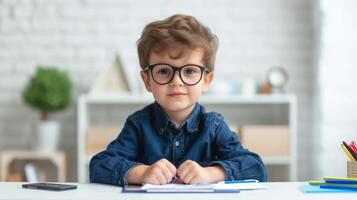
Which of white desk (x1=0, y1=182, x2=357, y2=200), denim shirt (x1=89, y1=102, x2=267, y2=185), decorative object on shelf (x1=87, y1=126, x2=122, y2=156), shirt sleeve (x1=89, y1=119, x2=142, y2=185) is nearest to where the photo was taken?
white desk (x1=0, y1=182, x2=357, y2=200)

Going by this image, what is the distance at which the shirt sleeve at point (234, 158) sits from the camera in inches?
60.7

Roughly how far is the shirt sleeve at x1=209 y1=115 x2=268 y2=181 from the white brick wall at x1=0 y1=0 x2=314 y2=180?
2.39 metres

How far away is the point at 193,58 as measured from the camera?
160 centimetres

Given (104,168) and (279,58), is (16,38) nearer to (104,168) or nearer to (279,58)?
(279,58)

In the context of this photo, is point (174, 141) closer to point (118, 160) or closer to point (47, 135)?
point (118, 160)

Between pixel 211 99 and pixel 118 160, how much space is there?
2.23 m

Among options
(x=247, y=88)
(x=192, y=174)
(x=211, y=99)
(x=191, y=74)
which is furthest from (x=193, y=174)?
(x=247, y=88)

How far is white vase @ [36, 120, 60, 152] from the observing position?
12.7 ft

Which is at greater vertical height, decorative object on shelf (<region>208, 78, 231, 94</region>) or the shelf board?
decorative object on shelf (<region>208, 78, 231, 94</region>)

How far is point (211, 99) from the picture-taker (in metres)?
3.78

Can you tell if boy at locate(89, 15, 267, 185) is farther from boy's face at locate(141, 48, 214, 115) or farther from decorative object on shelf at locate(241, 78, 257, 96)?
decorative object on shelf at locate(241, 78, 257, 96)

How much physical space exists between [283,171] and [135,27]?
124 cm

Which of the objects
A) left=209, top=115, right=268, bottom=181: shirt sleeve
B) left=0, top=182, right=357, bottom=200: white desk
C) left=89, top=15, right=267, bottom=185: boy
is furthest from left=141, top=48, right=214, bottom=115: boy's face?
left=0, top=182, right=357, bottom=200: white desk

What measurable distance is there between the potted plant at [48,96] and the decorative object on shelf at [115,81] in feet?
0.66
